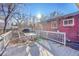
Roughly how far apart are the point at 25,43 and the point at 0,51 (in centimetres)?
28

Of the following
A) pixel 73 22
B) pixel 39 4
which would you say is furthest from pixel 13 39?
pixel 73 22

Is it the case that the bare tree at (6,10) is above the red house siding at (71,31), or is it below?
above

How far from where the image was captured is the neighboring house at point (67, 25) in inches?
71.0

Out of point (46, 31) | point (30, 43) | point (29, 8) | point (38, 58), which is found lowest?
point (38, 58)

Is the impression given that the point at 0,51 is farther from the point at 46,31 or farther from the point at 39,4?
the point at 39,4

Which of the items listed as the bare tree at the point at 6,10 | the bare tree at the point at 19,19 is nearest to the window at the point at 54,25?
the bare tree at the point at 19,19

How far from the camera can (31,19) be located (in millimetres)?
1833

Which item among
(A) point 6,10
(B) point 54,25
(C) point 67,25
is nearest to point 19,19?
(A) point 6,10

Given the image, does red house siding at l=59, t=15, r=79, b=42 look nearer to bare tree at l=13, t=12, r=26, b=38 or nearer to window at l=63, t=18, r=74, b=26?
window at l=63, t=18, r=74, b=26

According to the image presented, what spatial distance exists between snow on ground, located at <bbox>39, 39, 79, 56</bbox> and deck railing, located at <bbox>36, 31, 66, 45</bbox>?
45mm

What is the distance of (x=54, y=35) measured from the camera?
1846 millimetres

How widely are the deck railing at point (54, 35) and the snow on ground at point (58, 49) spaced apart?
0.04m

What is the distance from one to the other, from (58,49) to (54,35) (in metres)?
0.16

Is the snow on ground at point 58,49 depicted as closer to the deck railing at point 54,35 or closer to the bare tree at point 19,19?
the deck railing at point 54,35
